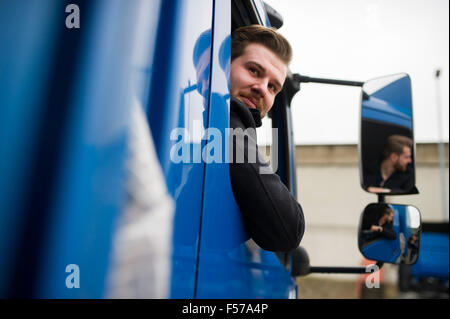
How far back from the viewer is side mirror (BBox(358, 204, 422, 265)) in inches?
52.4

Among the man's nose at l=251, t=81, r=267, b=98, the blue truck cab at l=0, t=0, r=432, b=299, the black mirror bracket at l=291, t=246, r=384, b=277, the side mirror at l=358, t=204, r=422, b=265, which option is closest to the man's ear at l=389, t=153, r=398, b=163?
the side mirror at l=358, t=204, r=422, b=265

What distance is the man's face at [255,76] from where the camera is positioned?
1044 mm

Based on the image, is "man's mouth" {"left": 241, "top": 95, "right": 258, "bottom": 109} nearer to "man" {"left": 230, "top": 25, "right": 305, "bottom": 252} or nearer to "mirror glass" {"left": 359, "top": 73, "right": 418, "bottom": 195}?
"man" {"left": 230, "top": 25, "right": 305, "bottom": 252}

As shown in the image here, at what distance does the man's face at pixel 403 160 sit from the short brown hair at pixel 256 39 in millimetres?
701

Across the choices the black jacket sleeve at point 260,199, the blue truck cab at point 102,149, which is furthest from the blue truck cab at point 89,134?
the black jacket sleeve at point 260,199

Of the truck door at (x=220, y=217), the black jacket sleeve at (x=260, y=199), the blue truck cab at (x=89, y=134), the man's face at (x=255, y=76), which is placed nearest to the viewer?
the blue truck cab at (x=89, y=134)

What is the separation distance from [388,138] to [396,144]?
61 millimetres

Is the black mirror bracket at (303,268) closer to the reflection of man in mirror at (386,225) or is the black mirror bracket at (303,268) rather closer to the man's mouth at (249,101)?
the reflection of man in mirror at (386,225)

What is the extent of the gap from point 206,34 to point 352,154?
9.58 m

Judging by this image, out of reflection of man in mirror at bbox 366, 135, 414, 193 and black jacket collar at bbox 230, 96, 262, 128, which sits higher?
black jacket collar at bbox 230, 96, 262, 128

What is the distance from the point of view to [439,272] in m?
7.66

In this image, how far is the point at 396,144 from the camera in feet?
4.45

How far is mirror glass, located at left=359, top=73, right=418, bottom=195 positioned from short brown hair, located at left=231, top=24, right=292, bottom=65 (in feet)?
1.56
